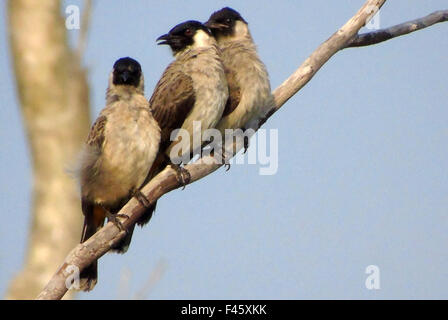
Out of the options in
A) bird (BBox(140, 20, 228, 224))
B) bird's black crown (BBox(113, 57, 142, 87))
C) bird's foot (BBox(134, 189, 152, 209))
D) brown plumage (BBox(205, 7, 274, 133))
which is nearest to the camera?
bird's foot (BBox(134, 189, 152, 209))

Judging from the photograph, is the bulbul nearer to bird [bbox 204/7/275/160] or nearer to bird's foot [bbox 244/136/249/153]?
bird [bbox 204/7/275/160]

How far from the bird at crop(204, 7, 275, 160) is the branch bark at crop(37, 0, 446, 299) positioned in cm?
15

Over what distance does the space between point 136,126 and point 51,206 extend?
2373 mm

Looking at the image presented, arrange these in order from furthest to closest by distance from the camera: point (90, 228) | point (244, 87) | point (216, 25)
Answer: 1. point (216, 25)
2. point (244, 87)
3. point (90, 228)

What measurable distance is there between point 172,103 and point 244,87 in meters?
0.71

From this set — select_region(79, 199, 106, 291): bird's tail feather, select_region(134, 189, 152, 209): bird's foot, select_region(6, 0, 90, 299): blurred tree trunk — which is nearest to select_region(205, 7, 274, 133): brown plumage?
select_region(134, 189, 152, 209): bird's foot

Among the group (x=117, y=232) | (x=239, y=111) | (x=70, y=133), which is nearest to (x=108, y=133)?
(x=117, y=232)

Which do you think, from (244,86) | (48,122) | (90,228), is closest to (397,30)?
(244,86)

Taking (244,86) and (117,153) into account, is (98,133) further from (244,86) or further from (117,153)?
(244,86)

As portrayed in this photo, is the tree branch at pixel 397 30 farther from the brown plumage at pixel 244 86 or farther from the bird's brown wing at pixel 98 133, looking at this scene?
the bird's brown wing at pixel 98 133

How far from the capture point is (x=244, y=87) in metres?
7.90

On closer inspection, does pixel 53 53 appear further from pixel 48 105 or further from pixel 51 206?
pixel 51 206

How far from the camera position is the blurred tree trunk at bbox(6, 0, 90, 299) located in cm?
889

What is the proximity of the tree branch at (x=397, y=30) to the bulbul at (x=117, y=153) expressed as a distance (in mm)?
1970
